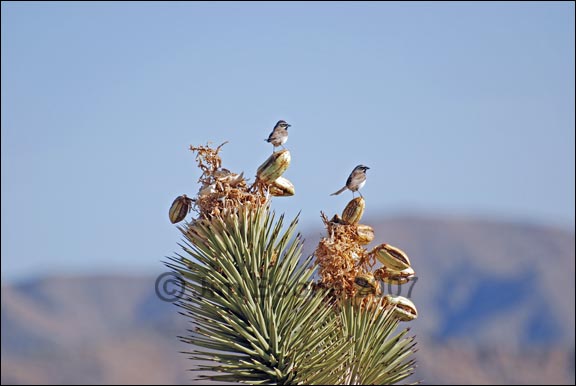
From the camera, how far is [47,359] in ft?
268

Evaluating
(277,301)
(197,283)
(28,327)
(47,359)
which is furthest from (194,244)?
(28,327)

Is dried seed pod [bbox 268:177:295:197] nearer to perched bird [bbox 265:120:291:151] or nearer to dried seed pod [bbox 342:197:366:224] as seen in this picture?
perched bird [bbox 265:120:291:151]

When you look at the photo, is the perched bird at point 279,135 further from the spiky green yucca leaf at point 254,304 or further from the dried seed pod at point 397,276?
the dried seed pod at point 397,276

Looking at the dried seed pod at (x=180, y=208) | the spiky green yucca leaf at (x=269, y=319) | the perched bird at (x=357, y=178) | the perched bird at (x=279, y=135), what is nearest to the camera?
the spiky green yucca leaf at (x=269, y=319)

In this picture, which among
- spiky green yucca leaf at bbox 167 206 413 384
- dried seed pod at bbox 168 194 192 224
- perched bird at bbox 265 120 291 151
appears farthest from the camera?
perched bird at bbox 265 120 291 151

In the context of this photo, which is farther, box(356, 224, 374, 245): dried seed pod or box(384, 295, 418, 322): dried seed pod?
box(356, 224, 374, 245): dried seed pod

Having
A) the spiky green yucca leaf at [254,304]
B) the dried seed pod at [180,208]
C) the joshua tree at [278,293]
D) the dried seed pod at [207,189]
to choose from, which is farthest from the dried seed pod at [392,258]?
the dried seed pod at [180,208]

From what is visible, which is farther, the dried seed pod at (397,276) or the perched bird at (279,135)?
the perched bird at (279,135)

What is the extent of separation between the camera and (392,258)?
17.6ft

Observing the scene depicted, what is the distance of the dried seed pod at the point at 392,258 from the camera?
5352 mm

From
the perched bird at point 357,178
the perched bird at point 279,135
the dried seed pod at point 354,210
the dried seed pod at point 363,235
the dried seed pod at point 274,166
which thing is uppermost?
the perched bird at point 279,135

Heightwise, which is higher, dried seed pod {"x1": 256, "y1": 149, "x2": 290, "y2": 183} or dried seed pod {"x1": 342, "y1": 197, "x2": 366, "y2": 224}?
dried seed pod {"x1": 256, "y1": 149, "x2": 290, "y2": 183}

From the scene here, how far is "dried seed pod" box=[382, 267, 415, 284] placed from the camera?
540 centimetres

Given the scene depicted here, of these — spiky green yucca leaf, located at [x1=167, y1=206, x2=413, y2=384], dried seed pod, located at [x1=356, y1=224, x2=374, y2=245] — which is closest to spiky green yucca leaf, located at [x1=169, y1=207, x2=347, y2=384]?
spiky green yucca leaf, located at [x1=167, y1=206, x2=413, y2=384]
